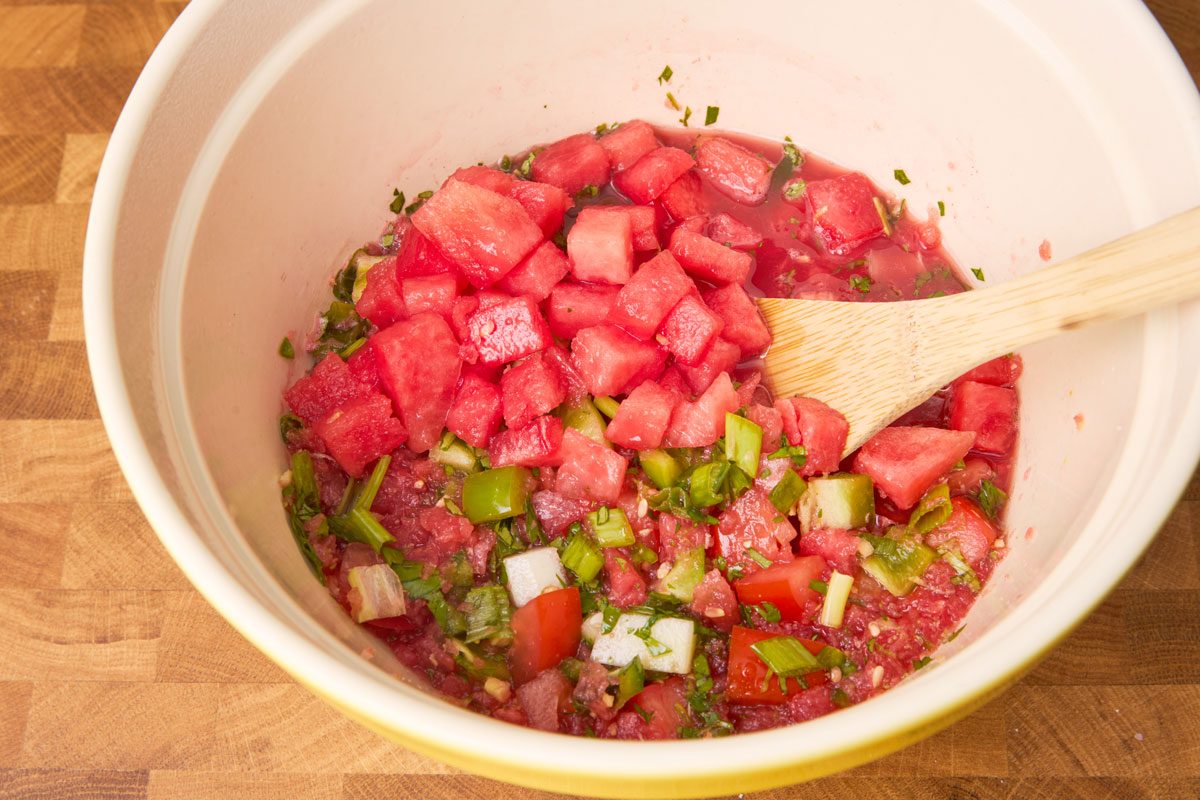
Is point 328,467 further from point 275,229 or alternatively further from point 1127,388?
point 1127,388

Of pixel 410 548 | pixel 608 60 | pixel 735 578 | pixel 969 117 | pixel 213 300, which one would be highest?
pixel 969 117

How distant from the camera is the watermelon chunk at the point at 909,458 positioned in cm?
190

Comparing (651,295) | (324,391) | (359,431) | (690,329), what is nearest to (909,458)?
(690,329)

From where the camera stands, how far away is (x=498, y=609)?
185 cm

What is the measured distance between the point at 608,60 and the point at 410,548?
1276mm

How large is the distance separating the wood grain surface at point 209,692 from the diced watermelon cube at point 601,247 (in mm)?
1087

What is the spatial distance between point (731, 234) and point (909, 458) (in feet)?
2.33

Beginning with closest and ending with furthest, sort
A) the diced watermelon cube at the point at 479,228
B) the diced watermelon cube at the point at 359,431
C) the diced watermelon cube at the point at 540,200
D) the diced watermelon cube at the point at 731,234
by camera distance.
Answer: the diced watermelon cube at the point at 359,431 → the diced watermelon cube at the point at 479,228 → the diced watermelon cube at the point at 540,200 → the diced watermelon cube at the point at 731,234

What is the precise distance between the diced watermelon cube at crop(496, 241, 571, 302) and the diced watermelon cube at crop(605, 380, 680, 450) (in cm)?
34

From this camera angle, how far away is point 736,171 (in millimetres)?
2381

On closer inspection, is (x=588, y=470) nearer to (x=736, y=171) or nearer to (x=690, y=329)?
(x=690, y=329)

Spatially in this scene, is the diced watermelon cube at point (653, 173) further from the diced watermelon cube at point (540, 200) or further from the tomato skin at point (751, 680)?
the tomato skin at point (751, 680)

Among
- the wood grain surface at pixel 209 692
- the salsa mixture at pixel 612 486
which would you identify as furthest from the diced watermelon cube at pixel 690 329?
the wood grain surface at pixel 209 692

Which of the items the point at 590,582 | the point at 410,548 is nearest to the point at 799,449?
the point at 590,582
